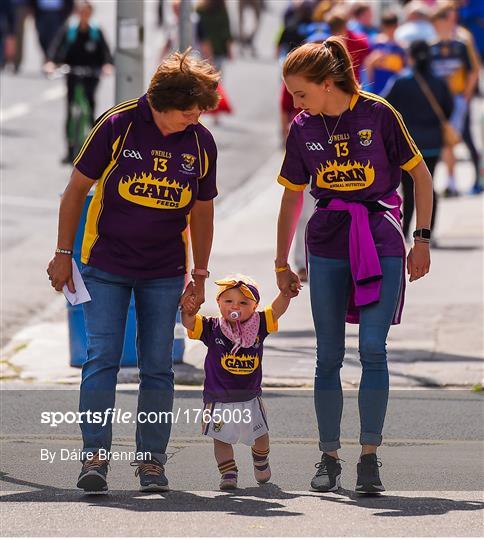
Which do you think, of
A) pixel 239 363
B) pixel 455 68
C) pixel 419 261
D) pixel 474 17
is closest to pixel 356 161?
pixel 419 261

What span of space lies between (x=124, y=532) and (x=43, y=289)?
6.71m

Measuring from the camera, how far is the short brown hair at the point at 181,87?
257 inches

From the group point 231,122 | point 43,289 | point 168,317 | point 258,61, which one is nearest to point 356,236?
point 168,317

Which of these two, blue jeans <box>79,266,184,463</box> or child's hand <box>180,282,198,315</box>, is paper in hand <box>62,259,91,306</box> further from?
child's hand <box>180,282,198,315</box>

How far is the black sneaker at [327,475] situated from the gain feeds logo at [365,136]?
125 centimetres

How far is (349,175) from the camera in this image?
22.0ft

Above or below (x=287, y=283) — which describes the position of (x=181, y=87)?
above

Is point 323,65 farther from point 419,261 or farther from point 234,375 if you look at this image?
point 234,375

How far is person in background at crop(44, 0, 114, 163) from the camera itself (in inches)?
747

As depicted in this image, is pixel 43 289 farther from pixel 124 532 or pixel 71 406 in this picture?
pixel 124 532

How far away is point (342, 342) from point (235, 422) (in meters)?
0.53

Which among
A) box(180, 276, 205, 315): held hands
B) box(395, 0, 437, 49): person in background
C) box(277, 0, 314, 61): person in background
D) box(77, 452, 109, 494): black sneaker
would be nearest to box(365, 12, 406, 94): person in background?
box(277, 0, 314, 61): person in background

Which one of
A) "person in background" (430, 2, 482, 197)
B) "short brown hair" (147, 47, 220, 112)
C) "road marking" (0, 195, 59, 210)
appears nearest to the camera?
"short brown hair" (147, 47, 220, 112)

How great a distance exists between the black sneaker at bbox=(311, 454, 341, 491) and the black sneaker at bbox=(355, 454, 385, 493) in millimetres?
135
